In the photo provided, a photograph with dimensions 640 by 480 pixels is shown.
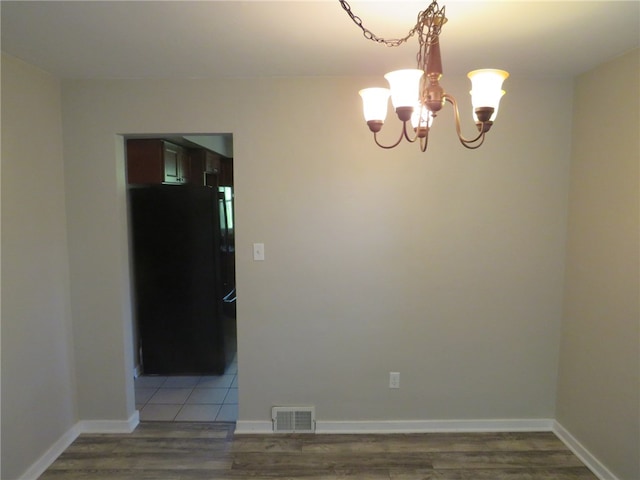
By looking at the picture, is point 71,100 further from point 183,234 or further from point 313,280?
point 313,280

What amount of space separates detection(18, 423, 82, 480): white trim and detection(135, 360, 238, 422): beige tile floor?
0.44m

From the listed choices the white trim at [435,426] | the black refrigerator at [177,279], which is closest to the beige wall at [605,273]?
the white trim at [435,426]

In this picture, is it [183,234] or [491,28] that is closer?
[491,28]

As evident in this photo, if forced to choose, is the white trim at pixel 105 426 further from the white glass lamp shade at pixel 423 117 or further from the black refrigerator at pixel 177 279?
the white glass lamp shade at pixel 423 117

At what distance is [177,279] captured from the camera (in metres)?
3.46

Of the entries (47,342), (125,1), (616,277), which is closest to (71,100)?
(125,1)

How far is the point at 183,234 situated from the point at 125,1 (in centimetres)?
212

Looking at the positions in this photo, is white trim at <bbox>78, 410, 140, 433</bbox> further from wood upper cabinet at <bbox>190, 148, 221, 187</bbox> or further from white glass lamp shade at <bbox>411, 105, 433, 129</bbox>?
white glass lamp shade at <bbox>411, 105, 433, 129</bbox>

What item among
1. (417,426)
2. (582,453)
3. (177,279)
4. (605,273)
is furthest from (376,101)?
(177,279)

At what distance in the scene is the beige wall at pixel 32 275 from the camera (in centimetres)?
206

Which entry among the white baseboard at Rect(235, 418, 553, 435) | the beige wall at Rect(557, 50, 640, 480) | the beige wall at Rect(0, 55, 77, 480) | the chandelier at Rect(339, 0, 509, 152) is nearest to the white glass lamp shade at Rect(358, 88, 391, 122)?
the chandelier at Rect(339, 0, 509, 152)

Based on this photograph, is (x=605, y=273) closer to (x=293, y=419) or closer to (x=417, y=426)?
(x=417, y=426)

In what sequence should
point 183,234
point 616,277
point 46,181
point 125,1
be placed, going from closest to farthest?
point 125,1 → point 616,277 → point 46,181 → point 183,234

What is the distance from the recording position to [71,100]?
2482 mm
